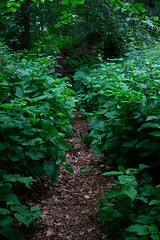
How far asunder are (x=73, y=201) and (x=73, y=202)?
0.06 ft

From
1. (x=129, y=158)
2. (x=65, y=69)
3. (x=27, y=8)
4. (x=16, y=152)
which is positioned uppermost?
(x=27, y=8)

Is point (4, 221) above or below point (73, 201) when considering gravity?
above

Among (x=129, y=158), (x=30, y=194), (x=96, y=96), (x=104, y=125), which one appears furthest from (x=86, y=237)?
(x=96, y=96)

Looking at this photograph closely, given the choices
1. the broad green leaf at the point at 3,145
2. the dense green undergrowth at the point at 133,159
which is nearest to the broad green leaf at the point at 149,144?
the dense green undergrowth at the point at 133,159

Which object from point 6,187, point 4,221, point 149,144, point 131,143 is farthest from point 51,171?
point 149,144

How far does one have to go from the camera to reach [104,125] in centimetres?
343

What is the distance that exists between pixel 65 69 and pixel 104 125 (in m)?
5.74

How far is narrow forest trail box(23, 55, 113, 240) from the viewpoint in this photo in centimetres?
199

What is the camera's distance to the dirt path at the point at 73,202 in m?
1.99

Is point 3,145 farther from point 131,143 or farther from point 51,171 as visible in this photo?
point 131,143

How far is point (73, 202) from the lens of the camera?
97.3 inches

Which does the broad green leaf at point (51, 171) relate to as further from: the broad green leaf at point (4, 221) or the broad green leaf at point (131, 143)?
the broad green leaf at point (131, 143)

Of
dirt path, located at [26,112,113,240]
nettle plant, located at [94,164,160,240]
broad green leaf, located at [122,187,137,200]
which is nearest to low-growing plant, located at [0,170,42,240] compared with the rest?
dirt path, located at [26,112,113,240]

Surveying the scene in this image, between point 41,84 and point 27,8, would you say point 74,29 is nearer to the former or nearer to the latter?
point 27,8
